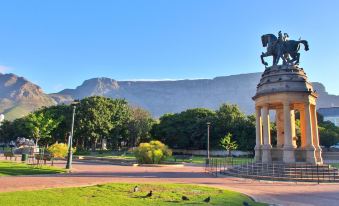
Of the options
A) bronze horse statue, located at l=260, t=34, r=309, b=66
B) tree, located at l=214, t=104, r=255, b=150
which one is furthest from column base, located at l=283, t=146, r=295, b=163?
tree, located at l=214, t=104, r=255, b=150

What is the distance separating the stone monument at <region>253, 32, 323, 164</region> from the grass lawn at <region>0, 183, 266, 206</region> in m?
15.1

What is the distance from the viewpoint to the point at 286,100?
1154 inches

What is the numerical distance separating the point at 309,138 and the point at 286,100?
3786mm

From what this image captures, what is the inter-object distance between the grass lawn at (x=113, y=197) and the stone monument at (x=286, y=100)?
49.7 ft

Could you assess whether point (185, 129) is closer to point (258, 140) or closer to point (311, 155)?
point (258, 140)

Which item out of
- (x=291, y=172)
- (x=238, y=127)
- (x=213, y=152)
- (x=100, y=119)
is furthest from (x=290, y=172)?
(x=100, y=119)

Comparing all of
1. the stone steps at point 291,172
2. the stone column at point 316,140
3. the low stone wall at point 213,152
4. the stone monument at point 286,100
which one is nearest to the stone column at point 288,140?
the stone monument at point 286,100

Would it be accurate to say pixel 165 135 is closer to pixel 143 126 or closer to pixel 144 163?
pixel 143 126

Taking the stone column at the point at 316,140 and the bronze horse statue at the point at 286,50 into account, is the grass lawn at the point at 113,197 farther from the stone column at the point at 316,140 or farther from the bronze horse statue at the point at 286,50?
the bronze horse statue at the point at 286,50

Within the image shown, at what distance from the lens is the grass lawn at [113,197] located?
40.0 feet

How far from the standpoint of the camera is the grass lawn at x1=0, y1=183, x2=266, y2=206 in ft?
40.0

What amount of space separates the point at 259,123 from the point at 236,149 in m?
45.9

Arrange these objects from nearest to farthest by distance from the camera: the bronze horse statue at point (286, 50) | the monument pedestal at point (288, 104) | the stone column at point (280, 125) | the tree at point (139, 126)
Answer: the monument pedestal at point (288, 104) < the bronze horse statue at point (286, 50) < the stone column at point (280, 125) < the tree at point (139, 126)

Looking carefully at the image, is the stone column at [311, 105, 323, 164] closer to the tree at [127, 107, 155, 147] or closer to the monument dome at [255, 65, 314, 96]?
the monument dome at [255, 65, 314, 96]
